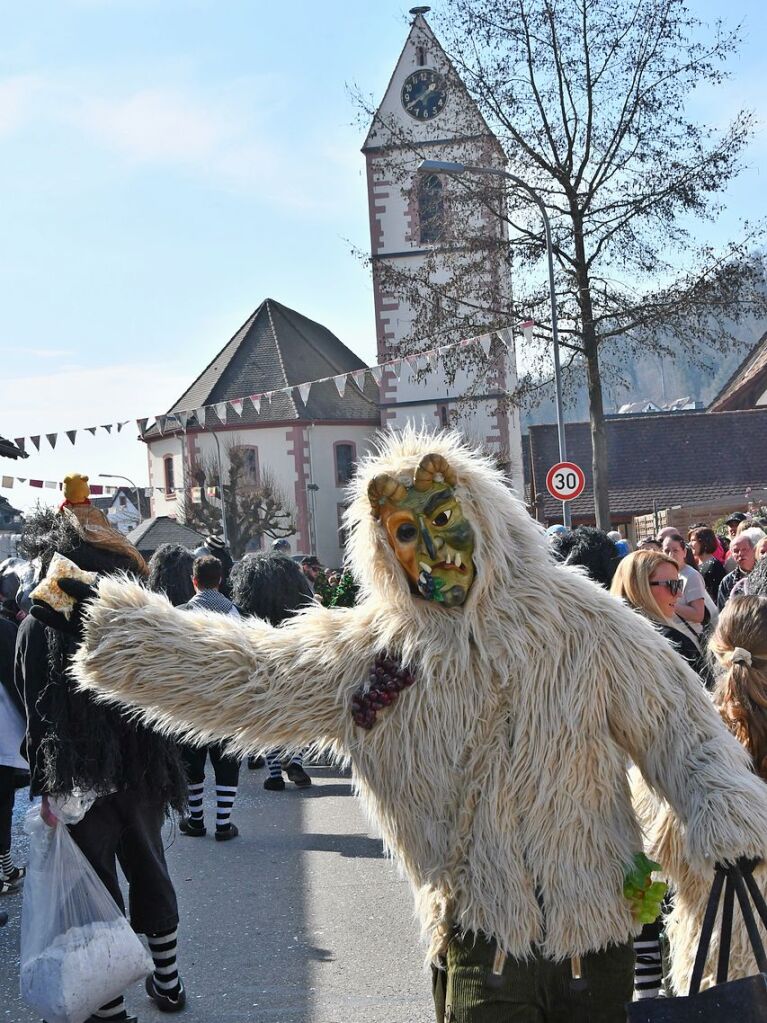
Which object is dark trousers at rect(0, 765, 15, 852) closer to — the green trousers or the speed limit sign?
the green trousers

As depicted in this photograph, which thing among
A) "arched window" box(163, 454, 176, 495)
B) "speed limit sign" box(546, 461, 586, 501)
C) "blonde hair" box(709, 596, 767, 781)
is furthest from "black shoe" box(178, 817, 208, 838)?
"arched window" box(163, 454, 176, 495)

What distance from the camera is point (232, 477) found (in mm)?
48812

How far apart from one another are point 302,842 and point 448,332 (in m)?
14.3

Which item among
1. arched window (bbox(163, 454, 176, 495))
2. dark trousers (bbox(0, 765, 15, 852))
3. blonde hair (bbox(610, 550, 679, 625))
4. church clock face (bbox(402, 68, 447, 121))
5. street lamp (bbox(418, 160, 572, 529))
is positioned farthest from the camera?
arched window (bbox(163, 454, 176, 495))

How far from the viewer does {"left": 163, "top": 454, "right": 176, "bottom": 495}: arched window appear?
166 feet

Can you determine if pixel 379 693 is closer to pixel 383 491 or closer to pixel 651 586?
pixel 383 491

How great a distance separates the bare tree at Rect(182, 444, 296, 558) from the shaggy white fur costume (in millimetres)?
44484

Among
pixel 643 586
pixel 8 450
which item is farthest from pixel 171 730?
pixel 8 450

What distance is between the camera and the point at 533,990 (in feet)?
9.77

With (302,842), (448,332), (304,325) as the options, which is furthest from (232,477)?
(302,842)

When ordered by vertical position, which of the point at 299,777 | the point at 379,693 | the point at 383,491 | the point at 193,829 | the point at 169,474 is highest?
the point at 169,474

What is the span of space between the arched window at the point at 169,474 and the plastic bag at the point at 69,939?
46992 millimetres

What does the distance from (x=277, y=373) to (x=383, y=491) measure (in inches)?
1950

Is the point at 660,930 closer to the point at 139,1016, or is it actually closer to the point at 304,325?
the point at 139,1016
